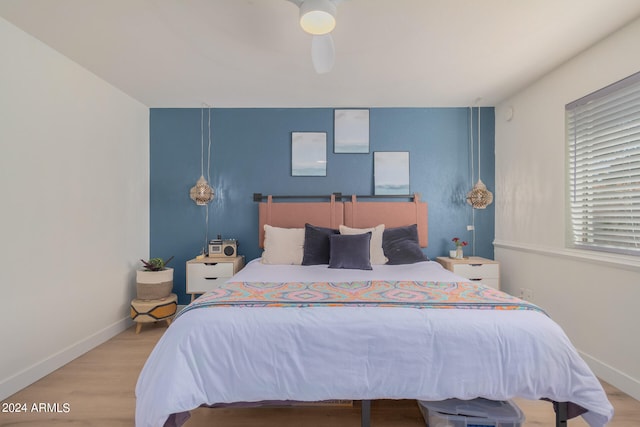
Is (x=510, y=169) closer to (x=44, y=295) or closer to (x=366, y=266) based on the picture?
(x=366, y=266)

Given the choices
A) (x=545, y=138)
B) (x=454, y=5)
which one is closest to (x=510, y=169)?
(x=545, y=138)

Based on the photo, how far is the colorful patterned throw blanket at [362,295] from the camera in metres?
1.75

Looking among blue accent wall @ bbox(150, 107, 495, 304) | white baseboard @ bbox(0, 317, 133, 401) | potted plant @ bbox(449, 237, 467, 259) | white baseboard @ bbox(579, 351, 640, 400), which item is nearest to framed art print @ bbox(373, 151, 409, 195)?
blue accent wall @ bbox(150, 107, 495, 304)

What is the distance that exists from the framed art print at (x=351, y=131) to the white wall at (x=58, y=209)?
2.30m

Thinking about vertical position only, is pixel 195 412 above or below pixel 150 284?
below

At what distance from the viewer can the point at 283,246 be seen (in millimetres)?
3240

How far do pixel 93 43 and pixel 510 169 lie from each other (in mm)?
4037

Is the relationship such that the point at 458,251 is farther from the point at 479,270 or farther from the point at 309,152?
the point at 309,152

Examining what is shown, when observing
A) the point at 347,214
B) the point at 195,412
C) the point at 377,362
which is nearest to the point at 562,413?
the point at 377,362

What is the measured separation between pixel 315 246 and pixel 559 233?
219cm

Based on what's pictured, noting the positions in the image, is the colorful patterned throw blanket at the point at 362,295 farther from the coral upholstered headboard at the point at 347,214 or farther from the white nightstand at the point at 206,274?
the coral upholstered headboard at the point at 347,214

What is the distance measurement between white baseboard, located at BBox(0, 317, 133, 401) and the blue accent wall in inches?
32.0

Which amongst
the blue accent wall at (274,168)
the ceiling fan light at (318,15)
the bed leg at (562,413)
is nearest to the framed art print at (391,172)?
the blue accent wall at (274,168)

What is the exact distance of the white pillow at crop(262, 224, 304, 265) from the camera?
10.4 ft
